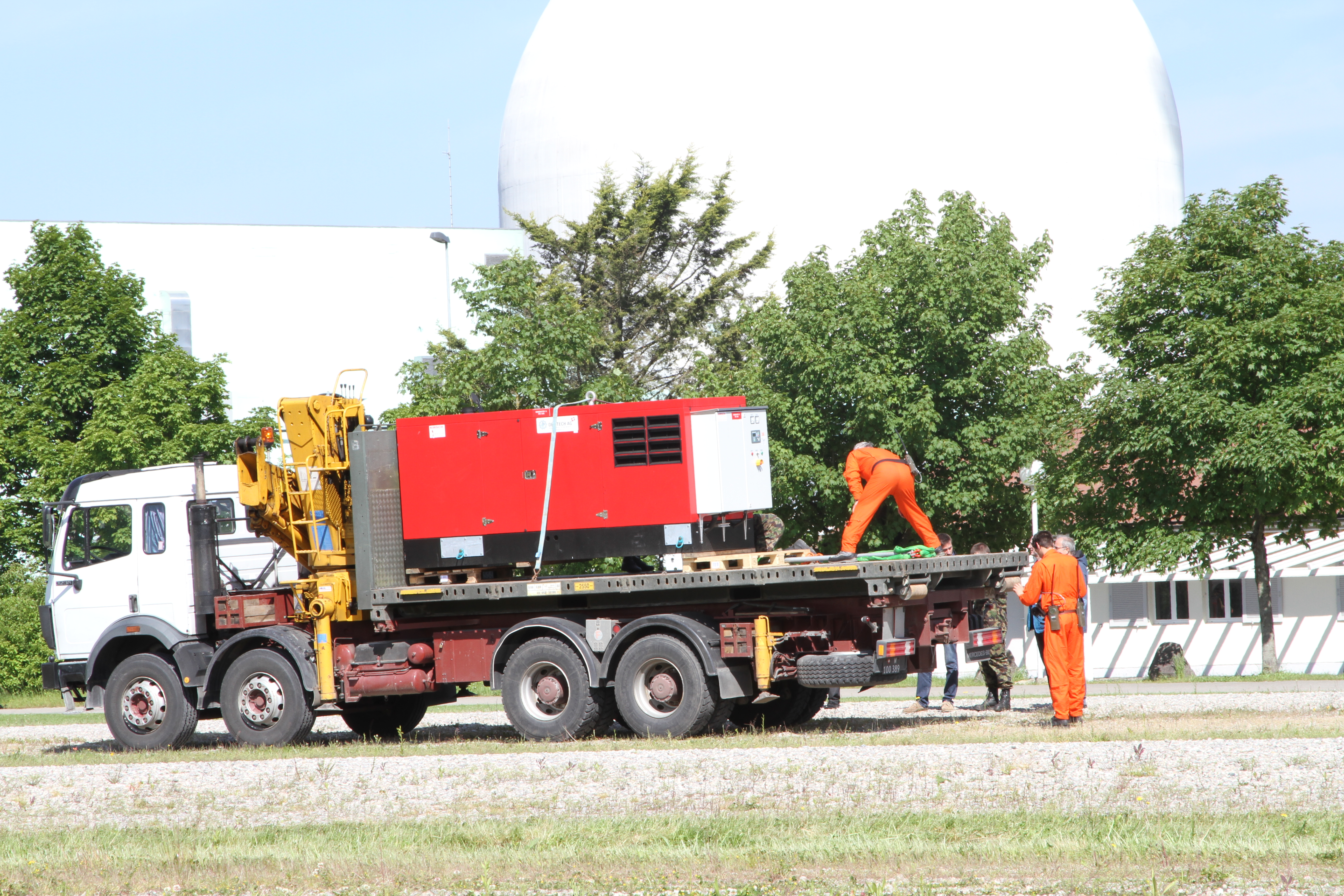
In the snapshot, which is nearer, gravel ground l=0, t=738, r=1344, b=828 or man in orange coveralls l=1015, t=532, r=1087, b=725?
gravel ground l=0, t=738, r=1344, b=828

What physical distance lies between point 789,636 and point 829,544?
16.2 metres

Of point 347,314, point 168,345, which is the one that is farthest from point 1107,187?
point 168,345

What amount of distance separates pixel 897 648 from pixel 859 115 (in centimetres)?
4051

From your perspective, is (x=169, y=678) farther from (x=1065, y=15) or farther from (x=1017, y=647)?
(x=1065, y=15)

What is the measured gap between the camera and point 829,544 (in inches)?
1154

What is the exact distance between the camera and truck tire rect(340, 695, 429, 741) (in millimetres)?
15883

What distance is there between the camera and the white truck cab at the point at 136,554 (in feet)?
49.7

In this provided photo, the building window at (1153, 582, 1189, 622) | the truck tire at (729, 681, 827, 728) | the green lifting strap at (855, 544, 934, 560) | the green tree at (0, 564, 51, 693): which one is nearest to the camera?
the green lifting strap at (855, 544, 934, 560)

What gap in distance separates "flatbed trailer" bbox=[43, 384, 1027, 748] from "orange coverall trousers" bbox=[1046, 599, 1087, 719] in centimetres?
92

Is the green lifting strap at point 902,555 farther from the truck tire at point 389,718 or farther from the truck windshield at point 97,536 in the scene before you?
the truck windshield at point 97,536

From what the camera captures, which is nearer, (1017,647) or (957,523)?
(957,523)

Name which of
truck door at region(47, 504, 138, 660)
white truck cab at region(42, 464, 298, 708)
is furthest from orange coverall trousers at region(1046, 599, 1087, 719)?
truck door at region(47, 504, 138, 660)

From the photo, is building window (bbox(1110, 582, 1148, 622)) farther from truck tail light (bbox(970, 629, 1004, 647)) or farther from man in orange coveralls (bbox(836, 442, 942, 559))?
man in orange coveralls (bbox(836, 442, 942, 559))

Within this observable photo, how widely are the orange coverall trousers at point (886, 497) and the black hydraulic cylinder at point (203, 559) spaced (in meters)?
6.37
